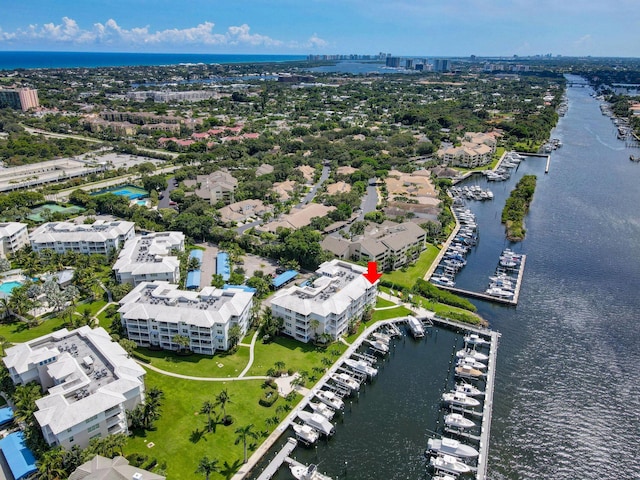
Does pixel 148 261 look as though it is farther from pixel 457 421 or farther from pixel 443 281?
pixel 457 421

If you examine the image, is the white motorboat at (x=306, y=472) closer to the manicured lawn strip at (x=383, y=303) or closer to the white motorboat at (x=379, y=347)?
the white motorboat at (x=379, y=347)

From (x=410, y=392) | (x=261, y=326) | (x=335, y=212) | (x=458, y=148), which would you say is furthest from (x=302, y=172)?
(x=410, y=392)

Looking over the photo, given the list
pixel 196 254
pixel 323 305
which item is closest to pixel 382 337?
pixel 323 305

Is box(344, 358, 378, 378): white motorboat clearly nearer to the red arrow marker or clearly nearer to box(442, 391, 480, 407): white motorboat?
box(442, 391, 480, 407): white motorboat

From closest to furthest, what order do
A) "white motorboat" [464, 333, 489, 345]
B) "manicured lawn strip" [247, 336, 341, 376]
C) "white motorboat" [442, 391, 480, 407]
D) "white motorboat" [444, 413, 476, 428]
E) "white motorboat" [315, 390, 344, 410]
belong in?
"white motorboat" [444, 413, 476, 428] → "white motorboat" [315, 390, 344, 410] → "white motorboat" [442, 391, 480, 407] → "manicured lawn strip" [247, 336, 341, 376] → "white motorboat" [464, 333, 489, 345]

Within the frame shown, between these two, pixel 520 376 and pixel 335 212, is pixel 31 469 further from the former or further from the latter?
pixel 335 212

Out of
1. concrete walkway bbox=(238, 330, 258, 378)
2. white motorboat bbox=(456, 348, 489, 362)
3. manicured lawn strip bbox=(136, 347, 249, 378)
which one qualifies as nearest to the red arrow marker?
white motorboat bbox=(456, 348, 489, 362)
